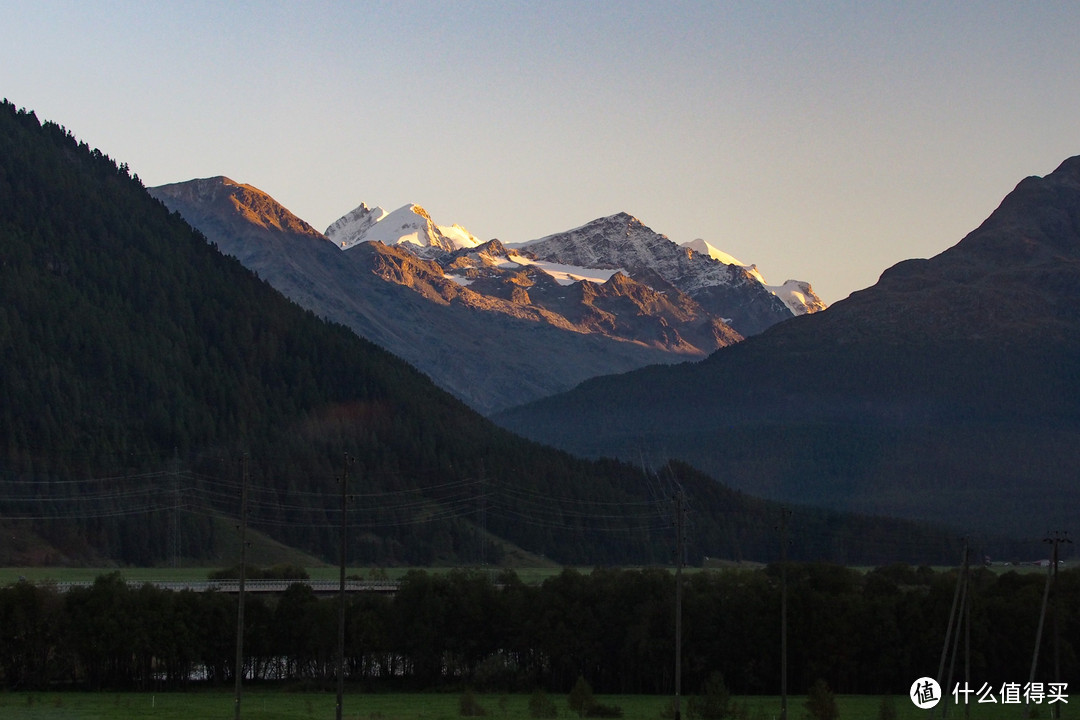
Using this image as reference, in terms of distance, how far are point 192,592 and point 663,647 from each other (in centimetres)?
4120

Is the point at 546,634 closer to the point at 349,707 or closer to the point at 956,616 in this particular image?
the point at 349,707

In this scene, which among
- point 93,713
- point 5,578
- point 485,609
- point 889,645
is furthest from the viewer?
point 5,578

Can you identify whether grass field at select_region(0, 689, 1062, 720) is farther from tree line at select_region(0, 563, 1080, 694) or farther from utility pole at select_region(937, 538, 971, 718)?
tree line at select_region(0, 563, 1080, 694)

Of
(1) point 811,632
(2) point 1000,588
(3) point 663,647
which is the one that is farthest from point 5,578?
Answer: (2) point 1000,588

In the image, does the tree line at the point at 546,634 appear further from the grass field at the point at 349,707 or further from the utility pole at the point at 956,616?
the utility pole at the point at 956,616

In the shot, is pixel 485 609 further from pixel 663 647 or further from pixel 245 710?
pixel 245 710

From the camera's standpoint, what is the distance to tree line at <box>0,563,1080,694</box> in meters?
143

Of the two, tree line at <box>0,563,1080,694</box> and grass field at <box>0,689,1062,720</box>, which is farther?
tree line at <box>0,563,1080,694</box>

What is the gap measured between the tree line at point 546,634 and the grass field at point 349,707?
6692mm

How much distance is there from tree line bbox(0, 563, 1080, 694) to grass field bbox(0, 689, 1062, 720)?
669 centimetres

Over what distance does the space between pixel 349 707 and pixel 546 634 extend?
31.1 m

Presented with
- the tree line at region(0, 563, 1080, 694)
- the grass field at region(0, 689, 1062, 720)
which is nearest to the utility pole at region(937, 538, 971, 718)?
the grass field at region(0, 689, 1062, 720)

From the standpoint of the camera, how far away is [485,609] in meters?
158

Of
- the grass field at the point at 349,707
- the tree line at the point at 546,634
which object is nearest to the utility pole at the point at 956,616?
the grass field at the point at 349,707
